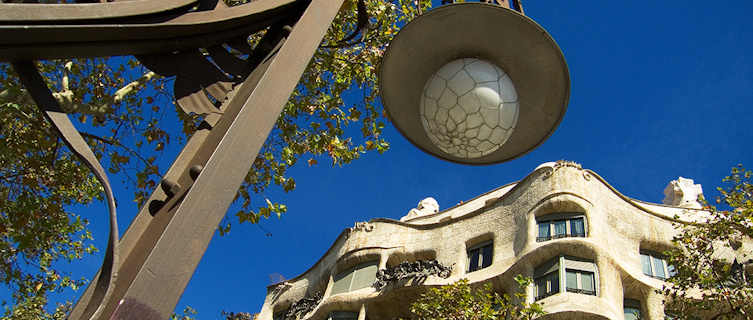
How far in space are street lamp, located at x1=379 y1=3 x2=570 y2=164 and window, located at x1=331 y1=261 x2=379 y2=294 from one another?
2059cm

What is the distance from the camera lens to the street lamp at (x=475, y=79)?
286 cm

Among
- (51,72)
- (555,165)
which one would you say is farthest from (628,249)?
(51,72)

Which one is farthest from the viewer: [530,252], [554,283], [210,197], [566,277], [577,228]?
[577,228]

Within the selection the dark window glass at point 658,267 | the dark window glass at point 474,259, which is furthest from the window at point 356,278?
the dark window glass at point 658,267

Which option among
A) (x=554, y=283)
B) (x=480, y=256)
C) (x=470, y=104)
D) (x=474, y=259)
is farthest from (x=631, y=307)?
(x=470, y=104)

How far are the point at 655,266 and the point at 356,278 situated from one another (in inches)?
449

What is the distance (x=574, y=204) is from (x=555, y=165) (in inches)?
81.7

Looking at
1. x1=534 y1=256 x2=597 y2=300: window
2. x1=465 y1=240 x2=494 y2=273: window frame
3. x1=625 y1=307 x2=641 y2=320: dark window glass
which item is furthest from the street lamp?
x1=465 y1=240 x2=494 y2=273: window frame

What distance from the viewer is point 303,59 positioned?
1844 millimetres

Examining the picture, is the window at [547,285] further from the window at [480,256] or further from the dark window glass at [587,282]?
the window at [480,256]

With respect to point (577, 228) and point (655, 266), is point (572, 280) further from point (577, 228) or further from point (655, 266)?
point (655, 266)

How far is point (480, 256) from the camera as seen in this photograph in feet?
73.0

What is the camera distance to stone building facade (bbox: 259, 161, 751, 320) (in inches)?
717

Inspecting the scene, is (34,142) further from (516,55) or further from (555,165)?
(555,165)
